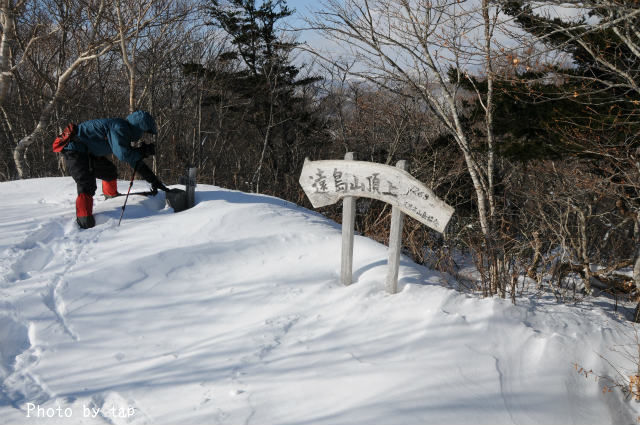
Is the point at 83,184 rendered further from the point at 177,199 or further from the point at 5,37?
the point at 5,37

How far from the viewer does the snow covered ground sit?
259 centimetres

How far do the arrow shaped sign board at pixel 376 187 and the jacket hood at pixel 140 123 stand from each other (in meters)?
2.54

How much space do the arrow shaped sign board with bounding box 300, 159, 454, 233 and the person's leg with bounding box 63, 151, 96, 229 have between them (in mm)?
2953

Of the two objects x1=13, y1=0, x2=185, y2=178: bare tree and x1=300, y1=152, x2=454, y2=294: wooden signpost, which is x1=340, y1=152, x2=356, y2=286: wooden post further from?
x1=13, y1=0, x2=185, y2=178: bare tree

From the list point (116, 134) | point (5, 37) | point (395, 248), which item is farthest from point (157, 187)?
point (5, 37)

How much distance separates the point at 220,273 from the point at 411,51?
177 inches

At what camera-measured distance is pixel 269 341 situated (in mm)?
3164

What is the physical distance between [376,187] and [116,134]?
138 inches

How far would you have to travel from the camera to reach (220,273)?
4.21m

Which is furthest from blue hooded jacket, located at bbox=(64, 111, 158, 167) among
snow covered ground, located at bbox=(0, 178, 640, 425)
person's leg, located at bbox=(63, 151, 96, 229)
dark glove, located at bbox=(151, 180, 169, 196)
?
snow covered ground, located at bbox=(0, 178, 640, 425)

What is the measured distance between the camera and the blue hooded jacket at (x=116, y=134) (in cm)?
520

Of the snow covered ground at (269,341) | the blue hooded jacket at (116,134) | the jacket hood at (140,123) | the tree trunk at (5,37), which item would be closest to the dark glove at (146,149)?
the blue hooded jacket at (116,134)

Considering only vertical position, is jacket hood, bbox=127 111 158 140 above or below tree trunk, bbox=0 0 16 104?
below

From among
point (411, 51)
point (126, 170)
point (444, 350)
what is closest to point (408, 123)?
point (411, 51)
